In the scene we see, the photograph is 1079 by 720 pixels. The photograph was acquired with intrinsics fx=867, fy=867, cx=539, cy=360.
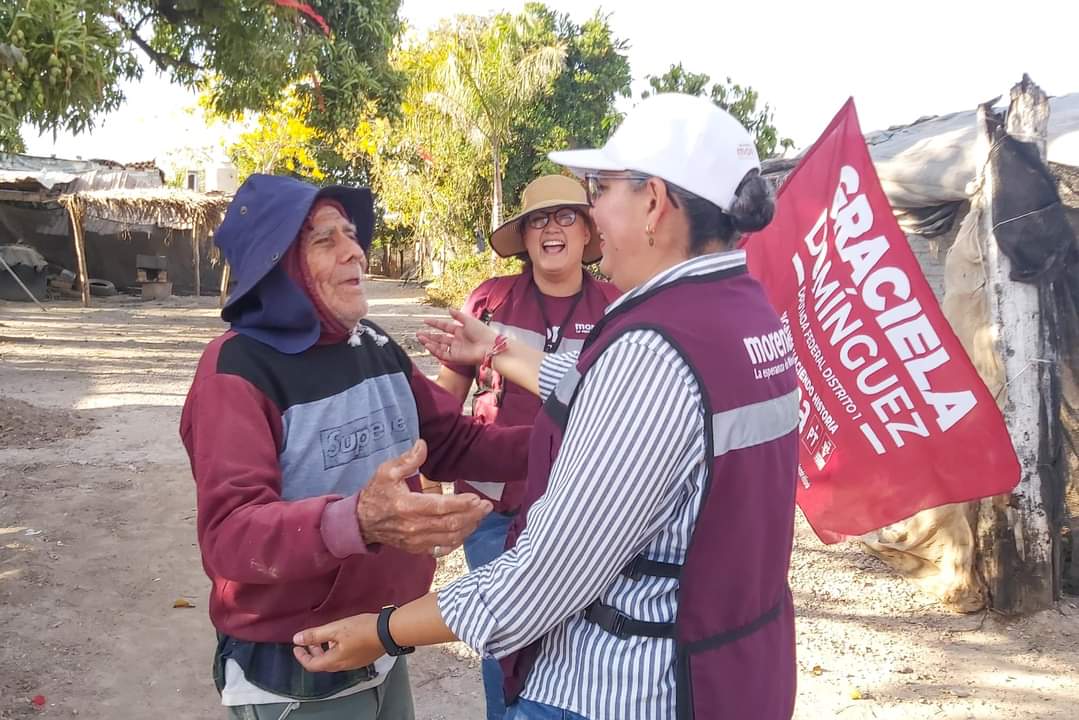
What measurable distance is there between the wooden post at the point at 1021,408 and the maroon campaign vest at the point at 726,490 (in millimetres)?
3577

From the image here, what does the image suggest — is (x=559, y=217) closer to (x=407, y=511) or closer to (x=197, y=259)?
(x=407, y=511)

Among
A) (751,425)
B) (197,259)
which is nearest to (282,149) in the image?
(197,259)

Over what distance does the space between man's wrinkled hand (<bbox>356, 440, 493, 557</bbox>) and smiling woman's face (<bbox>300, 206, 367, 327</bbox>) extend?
553 mm

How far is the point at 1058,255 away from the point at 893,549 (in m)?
1.95

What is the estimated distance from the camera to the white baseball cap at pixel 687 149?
1.59 m

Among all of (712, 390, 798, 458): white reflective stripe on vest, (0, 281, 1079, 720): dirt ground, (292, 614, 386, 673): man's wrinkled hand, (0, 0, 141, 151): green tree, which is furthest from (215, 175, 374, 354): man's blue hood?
(0, 0, 141, 151): green tree

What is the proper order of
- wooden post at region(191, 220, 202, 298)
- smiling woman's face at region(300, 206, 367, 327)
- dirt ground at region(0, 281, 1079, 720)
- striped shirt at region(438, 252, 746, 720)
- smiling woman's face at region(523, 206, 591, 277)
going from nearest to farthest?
striped shirt at region(438, 252, 746, 720)
smiling woman's face at region(300, 206, 367, 327)
smiling woman's face at region(523, 206, 591, 277)
dirt ground at region(0, 281, 1079, 720)
wooden post at region(191, 220, 202, 298)

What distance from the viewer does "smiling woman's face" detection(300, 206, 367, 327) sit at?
202 centimetres

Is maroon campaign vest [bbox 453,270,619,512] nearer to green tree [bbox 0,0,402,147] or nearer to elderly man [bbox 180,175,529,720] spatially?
elderly man [bbox 180,175,529,720]

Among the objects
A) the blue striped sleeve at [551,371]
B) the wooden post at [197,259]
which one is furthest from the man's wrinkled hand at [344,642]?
the wooden post at [197,259]

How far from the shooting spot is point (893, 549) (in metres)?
5.30

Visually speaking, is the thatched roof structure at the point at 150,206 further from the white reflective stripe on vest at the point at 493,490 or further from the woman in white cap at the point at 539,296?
the white reflective stripe on vest at the point at 493,490

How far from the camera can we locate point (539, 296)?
12.0 feet

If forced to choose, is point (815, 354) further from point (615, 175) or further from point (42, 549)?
point (42, 549)
